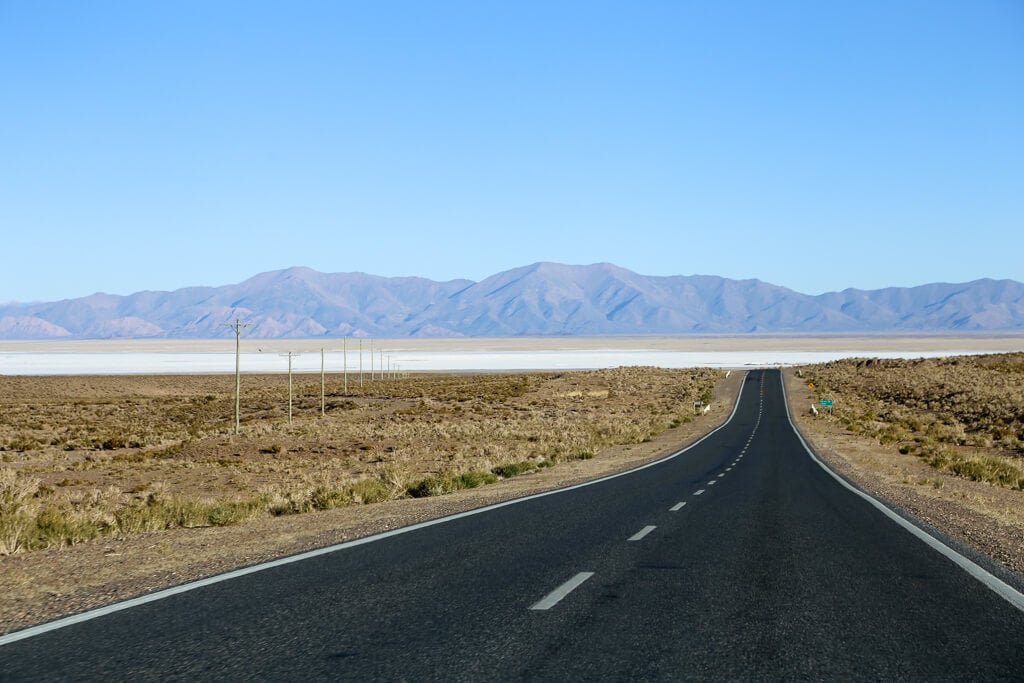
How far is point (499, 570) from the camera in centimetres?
984

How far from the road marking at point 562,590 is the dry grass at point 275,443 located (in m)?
6.96

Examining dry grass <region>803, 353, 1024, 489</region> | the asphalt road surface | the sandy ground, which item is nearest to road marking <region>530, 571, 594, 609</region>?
the asphalt road surface

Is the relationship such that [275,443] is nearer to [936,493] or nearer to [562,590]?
[936,493]

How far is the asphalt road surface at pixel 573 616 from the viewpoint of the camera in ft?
20.2

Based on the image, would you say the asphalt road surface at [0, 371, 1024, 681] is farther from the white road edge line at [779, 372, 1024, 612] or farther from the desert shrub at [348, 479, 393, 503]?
the desert shrub at [348, 479, 393, 503]

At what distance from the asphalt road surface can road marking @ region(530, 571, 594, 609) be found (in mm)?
36

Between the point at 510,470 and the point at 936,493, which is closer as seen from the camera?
the point at 936,493

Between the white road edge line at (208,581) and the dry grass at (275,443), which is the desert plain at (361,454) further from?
the white road edge line at (208,581)

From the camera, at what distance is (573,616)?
761 cm

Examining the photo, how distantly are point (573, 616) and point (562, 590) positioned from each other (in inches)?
41.6

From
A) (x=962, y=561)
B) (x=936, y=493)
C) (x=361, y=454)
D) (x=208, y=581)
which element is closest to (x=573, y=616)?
(x=208, y=581)

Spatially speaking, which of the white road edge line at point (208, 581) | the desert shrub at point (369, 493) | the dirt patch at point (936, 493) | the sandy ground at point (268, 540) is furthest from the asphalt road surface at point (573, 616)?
the desert shrub at point (369, 493)

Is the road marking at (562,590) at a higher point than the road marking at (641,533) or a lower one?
higher

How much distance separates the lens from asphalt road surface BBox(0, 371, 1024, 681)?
242 inches
